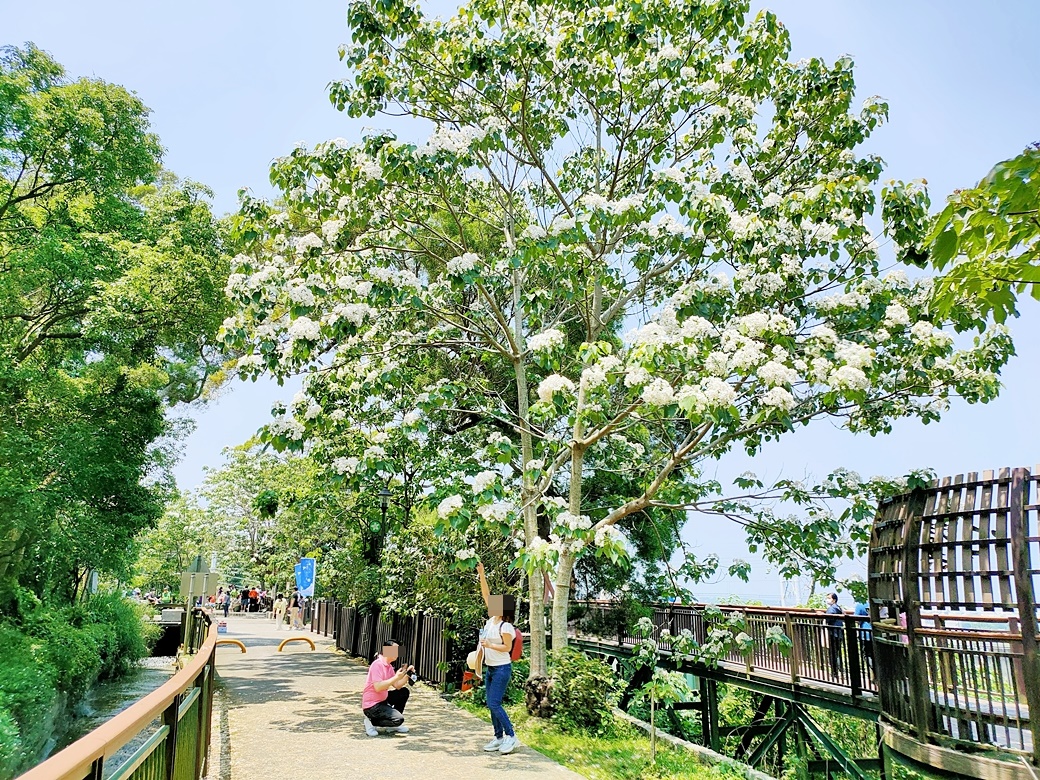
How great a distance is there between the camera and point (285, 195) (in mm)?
10969

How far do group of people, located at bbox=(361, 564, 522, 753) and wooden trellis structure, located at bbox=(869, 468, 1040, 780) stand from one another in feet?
12.4

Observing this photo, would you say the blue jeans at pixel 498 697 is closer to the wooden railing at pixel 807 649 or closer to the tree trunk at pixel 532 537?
the tree trunk at pixel 532 537

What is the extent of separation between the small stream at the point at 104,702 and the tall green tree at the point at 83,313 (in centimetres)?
268

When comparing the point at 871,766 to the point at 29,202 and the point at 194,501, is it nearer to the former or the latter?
the point at 29,202

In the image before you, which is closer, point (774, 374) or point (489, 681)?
point (774, 374)

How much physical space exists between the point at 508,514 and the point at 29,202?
1378 centimetres

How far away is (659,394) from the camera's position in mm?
8211

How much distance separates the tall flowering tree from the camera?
9.00 meters

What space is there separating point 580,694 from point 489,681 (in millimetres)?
1914

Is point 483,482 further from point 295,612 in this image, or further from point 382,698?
point 295,612

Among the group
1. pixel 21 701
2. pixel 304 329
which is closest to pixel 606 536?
pixel 304 329

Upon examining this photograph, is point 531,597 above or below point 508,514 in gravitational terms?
below

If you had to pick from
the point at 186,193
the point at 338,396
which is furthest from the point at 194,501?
the point at 338,396

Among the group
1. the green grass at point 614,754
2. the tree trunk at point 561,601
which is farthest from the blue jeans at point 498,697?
the tree trunk at point 561,601
